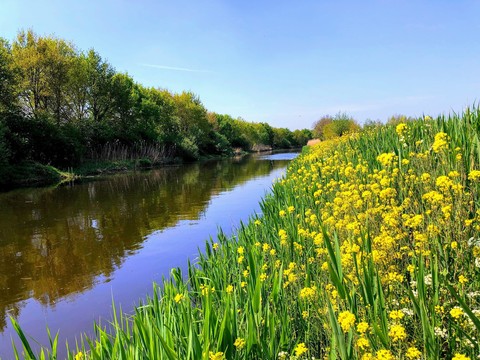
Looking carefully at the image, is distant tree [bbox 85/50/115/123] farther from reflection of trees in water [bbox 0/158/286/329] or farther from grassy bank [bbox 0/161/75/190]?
reflection of trees in water [bbox 0/158/286/329]

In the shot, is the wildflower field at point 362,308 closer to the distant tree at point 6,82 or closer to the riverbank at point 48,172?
the riverbank at point 48,172

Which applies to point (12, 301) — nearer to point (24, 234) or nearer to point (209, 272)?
point (209, 272)

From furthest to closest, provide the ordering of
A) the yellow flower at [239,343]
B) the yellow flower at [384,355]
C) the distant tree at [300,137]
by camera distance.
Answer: the distant tree at [300,137], the yellow flower at [239,343], the yellow flower at [384,355]

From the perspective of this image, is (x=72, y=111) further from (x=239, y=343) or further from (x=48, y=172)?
(x=239, y=343)

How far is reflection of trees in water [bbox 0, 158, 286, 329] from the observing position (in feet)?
23.9

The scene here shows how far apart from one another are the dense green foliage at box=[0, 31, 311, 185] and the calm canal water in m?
10.9

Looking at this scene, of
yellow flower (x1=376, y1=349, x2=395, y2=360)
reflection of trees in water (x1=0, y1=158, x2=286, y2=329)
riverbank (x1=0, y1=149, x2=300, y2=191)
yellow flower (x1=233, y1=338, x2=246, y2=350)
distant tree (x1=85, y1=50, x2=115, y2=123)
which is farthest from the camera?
distant tree (x1=85, y1=50, x2=115, y2=123)

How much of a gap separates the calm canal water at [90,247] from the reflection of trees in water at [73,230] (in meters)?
0.02

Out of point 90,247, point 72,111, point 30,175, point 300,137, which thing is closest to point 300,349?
point 90,247

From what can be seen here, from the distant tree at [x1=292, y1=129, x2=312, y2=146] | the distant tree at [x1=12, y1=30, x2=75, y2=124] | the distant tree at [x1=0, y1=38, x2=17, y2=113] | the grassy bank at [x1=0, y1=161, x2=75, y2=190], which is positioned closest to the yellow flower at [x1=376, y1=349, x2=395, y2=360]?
the grassy bank at [x1=0, y1=161, x2=75, y2=190]

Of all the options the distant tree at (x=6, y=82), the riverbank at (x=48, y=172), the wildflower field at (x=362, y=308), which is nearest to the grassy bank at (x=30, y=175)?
the riverbank at (x=48, y=172)

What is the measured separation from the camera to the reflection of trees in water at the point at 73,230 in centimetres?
729

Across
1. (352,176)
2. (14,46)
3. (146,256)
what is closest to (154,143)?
(14,46)

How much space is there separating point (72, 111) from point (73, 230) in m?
30.5
